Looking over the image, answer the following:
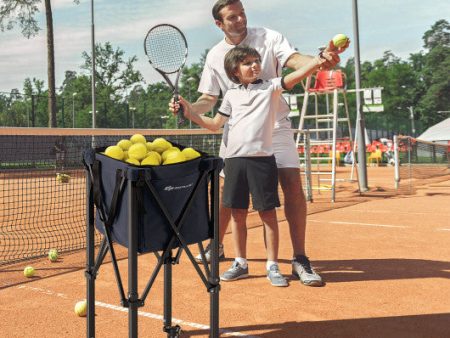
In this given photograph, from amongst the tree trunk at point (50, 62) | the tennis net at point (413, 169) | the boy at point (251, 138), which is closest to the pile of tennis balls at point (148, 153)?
the boy at point (251, 138)

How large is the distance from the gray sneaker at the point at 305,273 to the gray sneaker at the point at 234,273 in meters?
0.42

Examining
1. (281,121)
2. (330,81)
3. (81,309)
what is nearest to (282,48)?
(281,121)

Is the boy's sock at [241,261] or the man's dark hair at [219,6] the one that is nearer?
the man's dark hair at [219,6]

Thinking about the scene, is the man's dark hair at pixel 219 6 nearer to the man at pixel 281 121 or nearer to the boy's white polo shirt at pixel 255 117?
the man at pixel 281 121

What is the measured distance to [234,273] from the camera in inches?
174

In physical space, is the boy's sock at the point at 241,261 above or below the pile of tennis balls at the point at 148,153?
below

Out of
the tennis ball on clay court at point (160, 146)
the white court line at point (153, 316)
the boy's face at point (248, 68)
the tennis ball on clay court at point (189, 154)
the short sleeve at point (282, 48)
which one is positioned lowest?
the white court line at point (153, 316)

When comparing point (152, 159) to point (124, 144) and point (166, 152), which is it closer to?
point (166, 152)

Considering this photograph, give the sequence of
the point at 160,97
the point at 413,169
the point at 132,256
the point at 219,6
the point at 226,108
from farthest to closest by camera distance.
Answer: the point at 160,97 → the point at 413,169 → the point at 226,108 → the point at 219,6 → the point at 132,256

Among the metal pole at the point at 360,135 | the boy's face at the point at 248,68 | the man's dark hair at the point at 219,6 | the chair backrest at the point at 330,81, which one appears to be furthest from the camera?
the metal pole at the point at 360,135

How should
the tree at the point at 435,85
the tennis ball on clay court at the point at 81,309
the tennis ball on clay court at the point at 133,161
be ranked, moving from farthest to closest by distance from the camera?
the tree at the point at 435,85 → the tennis ball on clay court at the point at 81,309 → the tennis ball on clay court at the point at 133,161

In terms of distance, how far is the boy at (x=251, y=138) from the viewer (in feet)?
13.3

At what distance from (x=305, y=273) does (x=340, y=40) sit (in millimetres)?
1824

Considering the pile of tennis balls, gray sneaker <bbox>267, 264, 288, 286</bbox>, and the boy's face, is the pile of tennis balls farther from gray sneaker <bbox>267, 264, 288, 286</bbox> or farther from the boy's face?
gray sneaker <bbox>267, 264, 288, 286</bbox>
